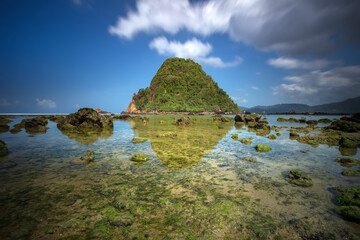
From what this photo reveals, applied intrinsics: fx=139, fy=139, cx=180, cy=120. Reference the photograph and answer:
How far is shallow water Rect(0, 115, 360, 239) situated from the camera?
3251 millimetres

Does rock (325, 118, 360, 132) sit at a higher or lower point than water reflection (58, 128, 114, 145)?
lower

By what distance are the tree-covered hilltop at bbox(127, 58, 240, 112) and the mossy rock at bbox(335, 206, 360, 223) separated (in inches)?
4851

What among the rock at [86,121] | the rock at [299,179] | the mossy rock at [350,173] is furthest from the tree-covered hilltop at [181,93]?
the rock at [299,179]

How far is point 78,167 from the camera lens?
22.8ft

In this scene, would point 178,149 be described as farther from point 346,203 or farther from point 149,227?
point 346,203

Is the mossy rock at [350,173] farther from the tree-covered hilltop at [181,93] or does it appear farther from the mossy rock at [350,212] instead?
the tree-covered hilltop at [181,93]

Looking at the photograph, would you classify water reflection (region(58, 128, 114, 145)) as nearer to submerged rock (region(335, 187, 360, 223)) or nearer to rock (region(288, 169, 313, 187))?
rock (region(288, 169, 313, 187))

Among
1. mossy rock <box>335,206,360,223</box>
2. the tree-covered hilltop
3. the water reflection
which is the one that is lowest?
mossy rock <box>335,206,360,223</box>

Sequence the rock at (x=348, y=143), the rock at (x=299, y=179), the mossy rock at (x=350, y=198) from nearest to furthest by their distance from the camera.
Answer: the mossy rock at (x=350, y=198) < the rock at (x=299, y=179) < the rock at (x=348, y=143)

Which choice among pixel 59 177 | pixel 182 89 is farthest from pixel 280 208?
pixel 182 89

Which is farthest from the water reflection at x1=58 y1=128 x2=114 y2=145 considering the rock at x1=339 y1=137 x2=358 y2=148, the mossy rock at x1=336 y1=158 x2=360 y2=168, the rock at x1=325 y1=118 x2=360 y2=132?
the rock at x1=325 y1=118 x2=360 y2=132

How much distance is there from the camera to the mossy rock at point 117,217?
3.46m

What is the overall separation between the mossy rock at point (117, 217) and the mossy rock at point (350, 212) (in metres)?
5.58

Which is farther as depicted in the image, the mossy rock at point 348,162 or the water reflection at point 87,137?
the water reflection at point 87,137
